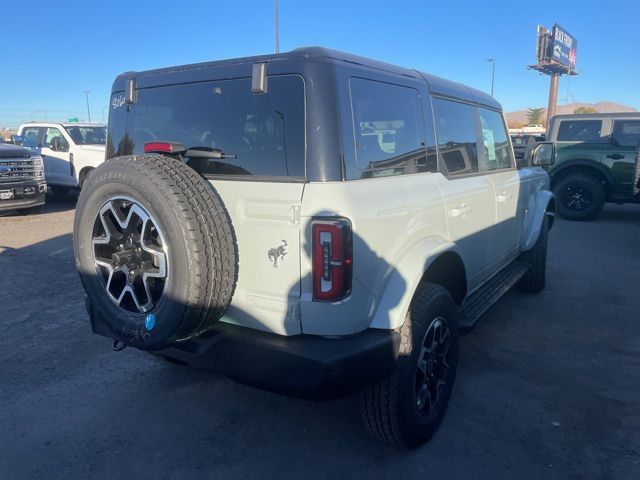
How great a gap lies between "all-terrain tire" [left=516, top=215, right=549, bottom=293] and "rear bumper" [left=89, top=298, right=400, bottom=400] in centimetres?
341

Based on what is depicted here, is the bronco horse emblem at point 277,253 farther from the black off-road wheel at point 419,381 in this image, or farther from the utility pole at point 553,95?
the utility pole at point 553,95

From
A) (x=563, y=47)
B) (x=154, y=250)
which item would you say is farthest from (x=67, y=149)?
(x=563, y=47)

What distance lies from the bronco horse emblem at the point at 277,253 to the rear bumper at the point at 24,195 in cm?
890

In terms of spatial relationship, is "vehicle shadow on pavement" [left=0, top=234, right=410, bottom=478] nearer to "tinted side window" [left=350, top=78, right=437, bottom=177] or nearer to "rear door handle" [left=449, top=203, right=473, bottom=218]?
"rear door handle" [left=449, top=203, right=473, bottom=218]

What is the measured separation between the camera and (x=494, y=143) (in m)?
4.28

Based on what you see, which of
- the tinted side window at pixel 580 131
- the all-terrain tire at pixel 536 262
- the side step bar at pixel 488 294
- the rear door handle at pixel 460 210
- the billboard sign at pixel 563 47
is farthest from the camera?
the billboard sign at pixel 563 47

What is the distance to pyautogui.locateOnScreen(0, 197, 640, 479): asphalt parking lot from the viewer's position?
8.51ft

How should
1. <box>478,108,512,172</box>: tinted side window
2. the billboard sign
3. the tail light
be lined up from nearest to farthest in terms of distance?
the tail light → <box>478,108,512,172</box>: tinted side window → the billboard sign

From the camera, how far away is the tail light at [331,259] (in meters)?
2.12

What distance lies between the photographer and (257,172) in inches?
93.8

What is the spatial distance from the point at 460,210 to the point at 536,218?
2.35m

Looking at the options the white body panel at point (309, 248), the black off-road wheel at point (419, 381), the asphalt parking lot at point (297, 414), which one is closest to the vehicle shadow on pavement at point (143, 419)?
the asphalt parking lot at point (297, 414)

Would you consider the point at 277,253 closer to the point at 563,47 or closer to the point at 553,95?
the point at 553,95

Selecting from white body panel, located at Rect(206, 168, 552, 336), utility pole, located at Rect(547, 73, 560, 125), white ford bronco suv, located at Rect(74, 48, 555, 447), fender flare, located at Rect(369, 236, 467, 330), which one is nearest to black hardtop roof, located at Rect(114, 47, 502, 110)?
white ford bronco suv, located at Rect(74, 48, 555, 447)
